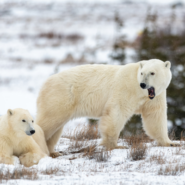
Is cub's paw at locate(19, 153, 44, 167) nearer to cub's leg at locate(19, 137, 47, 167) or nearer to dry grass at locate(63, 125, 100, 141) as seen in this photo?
cub's leg at locate(19, 137, 47, 167)

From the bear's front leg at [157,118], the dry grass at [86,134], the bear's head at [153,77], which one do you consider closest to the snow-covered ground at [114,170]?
the bear's front leg at [157,118]

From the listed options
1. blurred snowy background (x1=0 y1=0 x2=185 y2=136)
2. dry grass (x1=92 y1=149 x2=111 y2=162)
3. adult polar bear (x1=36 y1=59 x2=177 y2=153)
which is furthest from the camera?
blurred snowy background (x1=0 y1=0 x2=185 y2=136)

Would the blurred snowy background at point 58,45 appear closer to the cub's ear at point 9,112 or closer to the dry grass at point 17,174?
the cub's ear at point 9,112

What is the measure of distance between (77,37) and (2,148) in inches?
975

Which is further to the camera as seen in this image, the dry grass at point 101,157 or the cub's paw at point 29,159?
the dry grass at point 101,157

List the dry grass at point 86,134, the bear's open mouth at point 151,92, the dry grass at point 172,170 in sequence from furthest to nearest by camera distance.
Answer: the dry grass at point 86,134 < the bear's open mouth at point 151,92 < the dry grass at point 172,170

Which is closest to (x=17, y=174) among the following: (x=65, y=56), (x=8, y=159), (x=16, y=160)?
(x=8, y=159)

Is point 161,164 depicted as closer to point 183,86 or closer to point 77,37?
point 183,86

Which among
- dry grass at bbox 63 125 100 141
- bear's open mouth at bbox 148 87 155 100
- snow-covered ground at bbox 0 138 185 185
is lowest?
snow-covered ground at bbox 0 138 185 185

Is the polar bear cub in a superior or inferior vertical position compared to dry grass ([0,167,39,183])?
superior

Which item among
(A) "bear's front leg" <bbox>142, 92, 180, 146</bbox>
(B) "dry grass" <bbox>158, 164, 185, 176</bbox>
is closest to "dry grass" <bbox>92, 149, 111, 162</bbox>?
(B) "dry grass" <bbox>158, 164, 185, 176</bbox>

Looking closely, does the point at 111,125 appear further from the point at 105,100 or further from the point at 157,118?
the point at 157,118

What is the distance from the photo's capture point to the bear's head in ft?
14.2

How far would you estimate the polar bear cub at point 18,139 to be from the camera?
3920 millimetres
